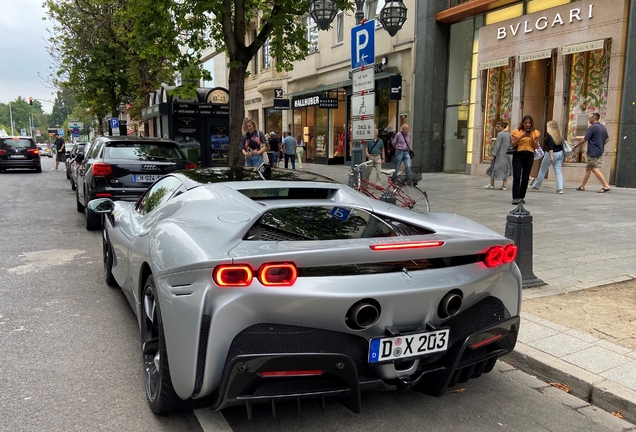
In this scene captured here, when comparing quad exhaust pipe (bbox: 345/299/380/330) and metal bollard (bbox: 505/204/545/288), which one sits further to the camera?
metal bollard (bbox: 505/204/545/288)

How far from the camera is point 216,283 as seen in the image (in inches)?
90.7

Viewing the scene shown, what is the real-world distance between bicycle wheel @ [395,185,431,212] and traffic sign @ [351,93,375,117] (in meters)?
1.42

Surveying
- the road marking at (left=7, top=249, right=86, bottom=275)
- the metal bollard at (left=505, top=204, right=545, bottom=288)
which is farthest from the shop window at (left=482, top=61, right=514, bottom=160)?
the road marking at (left=7, top=249, right=86, bottom=275)

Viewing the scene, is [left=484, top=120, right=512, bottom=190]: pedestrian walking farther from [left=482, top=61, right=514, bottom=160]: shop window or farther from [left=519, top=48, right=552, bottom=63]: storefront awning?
[left=482, top=61, right=514, bottom=160]: shop window

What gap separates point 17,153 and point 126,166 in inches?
777

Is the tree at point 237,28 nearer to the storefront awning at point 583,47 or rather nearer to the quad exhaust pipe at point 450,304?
the storefront awning at point 583,47

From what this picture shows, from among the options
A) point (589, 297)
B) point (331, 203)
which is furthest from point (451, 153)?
point (331, 203)

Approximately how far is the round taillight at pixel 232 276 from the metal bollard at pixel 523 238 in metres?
3.71

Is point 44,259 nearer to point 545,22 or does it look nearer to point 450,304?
point 450,304

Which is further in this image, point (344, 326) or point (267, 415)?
point (267, 415)

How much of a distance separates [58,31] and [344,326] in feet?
104

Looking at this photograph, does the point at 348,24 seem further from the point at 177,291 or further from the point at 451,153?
the point at 177,291

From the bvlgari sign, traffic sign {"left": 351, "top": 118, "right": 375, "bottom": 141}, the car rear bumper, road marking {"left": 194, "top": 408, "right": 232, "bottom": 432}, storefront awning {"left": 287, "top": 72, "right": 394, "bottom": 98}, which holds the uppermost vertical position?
the bvlgari sign

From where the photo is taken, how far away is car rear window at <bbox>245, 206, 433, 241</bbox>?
2.73 m
